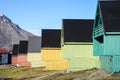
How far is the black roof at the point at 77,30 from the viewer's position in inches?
2178

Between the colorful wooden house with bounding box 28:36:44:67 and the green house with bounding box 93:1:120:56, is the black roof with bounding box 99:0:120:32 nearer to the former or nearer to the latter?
the green house with bounding box 93:1:120:56

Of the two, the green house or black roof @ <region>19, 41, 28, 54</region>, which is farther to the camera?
black roof @ <region>19, 41, 28, 54</region>

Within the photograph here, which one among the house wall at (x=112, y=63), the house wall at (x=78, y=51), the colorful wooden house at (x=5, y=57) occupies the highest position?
the house wall at (x=78, y=51)

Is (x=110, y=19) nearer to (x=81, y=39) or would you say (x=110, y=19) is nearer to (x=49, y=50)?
(x=81, y=39)

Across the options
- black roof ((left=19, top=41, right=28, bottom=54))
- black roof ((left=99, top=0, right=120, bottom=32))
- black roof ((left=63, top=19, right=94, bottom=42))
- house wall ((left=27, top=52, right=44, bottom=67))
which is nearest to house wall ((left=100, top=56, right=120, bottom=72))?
black roof ((left=99, top=0, right=120, bottom=32))

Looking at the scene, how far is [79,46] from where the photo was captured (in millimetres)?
55000

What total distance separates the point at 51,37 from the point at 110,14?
29107mm

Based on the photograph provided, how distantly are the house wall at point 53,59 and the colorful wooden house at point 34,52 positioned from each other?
18.6 m

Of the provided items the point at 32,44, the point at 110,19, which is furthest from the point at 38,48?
the point at 110,19

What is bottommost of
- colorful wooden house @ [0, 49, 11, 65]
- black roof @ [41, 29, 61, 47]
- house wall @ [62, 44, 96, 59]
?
colorful wooden house @ [0, 49, 11, 65]

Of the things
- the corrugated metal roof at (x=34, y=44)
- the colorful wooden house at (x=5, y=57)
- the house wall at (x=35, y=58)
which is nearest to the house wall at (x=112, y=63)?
the house wall at (x=35, y=58)

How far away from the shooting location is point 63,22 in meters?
57.7

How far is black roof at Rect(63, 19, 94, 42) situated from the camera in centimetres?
5533

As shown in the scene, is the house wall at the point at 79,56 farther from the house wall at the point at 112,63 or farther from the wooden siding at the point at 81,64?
the house wall at the point at 112,63
